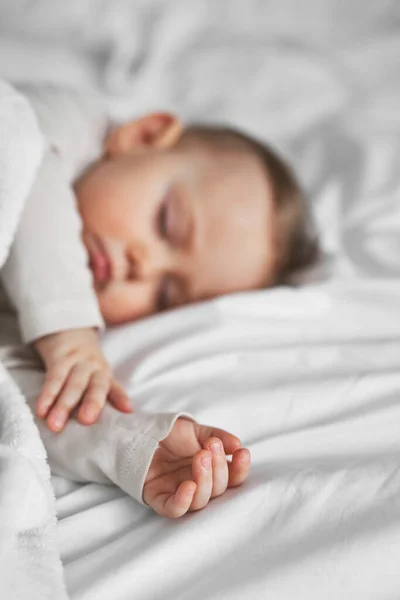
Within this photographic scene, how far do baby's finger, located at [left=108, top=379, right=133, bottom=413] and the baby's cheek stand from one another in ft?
0.87

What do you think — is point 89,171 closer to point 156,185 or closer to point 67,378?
point 156,185

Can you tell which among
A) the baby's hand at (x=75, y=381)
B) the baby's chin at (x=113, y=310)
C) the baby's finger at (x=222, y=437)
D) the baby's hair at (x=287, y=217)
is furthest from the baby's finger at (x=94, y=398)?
the baby's hair at (x=287, y=217)

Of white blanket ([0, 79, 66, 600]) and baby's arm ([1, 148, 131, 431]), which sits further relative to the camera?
baby's arm ([1, 148, 131, 431])

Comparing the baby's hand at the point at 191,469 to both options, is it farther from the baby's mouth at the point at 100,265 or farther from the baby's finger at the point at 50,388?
the baby's mouth at the point at 100,265

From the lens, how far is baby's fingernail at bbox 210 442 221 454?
680mm

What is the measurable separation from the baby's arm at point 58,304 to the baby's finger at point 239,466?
163mm

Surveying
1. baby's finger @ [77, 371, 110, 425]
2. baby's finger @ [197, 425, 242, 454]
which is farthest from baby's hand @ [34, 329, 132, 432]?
baby's finger @ [197, 425, 242, 454]

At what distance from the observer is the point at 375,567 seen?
2.00ft

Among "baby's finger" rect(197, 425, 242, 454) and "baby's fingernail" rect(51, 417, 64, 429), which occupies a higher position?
"baby's finger" rect(197, 425, 242, 454)

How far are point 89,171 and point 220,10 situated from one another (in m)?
0.67

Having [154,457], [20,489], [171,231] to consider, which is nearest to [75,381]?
[154,457]

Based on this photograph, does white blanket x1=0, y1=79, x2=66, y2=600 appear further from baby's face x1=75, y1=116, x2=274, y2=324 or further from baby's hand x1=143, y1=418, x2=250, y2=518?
baby's face x1=75, y1=116, x2=274, y2=324

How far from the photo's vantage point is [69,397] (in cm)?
81

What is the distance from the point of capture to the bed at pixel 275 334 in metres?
0.63
